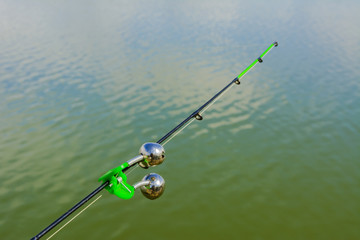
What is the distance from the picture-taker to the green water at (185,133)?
541cm

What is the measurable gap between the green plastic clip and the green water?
2.84m

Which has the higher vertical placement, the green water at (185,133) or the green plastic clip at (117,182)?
the green water at (185,133)

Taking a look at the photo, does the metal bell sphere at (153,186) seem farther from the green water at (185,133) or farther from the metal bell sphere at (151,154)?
the green water at (185,133)

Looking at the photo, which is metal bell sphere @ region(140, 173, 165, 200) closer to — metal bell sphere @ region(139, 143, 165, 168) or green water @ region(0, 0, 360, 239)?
metal bell sphere @ region(139, 143, 165, 168)

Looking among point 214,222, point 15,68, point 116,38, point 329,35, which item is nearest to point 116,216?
point 214,222

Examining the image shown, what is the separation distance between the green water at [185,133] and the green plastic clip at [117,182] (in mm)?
→ 2841

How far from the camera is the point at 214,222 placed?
5.35 metres

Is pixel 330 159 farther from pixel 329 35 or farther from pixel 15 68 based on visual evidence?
pixel 329 35

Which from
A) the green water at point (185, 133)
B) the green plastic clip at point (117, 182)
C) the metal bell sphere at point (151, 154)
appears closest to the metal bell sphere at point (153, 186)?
the metal bell sphere at point (151, 154)

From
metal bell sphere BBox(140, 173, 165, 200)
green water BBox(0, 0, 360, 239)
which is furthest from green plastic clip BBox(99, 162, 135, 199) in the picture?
green water BBox(0, 0, 360, 239)

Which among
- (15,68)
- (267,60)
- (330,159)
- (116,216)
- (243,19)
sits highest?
(243,19)

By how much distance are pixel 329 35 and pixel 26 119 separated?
17.5 metres

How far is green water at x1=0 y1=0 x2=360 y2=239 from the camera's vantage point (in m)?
5.41

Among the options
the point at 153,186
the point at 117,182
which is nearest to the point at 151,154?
the point at 153,186
